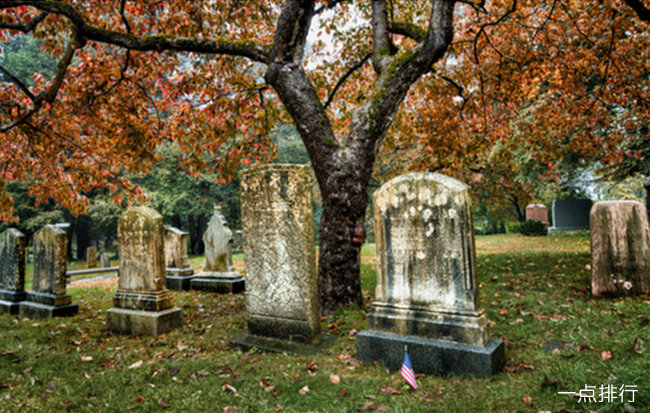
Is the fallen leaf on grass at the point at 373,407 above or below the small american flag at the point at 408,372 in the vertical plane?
below

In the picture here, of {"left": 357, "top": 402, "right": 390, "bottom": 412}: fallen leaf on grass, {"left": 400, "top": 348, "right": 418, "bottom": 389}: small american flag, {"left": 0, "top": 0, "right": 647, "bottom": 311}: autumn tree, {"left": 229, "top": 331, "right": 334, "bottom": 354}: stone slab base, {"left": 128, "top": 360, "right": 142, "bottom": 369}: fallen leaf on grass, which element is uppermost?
{"left": 0, "top": 0, "right": 647, "bottom": 311}: autumn tree

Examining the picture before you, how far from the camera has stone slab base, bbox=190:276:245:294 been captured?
9.02m

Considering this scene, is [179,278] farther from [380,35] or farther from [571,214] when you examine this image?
[571,214]

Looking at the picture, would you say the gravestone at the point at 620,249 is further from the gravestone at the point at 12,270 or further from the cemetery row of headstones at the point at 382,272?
the gravestone at the point at 12,270

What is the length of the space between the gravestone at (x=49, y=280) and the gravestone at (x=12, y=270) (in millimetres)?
301

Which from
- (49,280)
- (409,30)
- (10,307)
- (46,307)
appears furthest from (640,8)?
(10,307)

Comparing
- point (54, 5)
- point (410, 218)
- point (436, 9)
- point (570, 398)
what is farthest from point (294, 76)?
point (570, 398)

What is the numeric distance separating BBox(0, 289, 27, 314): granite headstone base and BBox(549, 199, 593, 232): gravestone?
80.0 ft

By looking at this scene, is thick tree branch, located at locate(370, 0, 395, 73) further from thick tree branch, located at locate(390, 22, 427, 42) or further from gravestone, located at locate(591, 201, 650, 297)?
gravestone, located at locate(591, 201, 650, 297)

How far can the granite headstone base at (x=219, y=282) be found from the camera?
9.04m

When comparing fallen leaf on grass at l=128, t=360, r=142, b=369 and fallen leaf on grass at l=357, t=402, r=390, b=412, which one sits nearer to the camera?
fallen leaf on grass at l=357, t=402, r=390, b=412

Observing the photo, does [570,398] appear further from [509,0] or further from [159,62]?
[159,62]

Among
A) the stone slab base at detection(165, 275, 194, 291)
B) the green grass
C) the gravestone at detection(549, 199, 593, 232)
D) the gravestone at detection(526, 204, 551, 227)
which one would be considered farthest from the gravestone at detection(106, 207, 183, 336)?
the gravestone at detection(526, 204, 551, 227)

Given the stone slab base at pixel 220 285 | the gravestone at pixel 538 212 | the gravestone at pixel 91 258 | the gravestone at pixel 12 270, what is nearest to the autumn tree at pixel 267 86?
the gravestone at pixel 12 270
